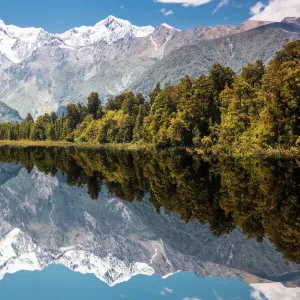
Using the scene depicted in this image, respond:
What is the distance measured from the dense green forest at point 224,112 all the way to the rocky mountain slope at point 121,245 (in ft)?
131

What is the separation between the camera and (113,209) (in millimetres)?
24297

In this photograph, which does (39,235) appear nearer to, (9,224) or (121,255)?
(9,224)

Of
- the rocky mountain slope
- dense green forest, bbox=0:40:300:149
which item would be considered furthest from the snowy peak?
dense green forest, bbox=0:40:300:149

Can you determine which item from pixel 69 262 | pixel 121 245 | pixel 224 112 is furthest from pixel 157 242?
pixel 224 112

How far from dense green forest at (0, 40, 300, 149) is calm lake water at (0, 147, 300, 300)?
1178 inches

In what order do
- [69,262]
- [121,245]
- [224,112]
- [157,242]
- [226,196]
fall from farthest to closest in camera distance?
1. [224,112]
2. [226,196]
3. [157,242]
4. [121,245]
5. [69,262]

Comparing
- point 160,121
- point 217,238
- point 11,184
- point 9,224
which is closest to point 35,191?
point 11,184

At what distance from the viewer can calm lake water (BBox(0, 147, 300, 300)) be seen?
12.8 metres

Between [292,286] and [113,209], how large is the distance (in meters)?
14.0

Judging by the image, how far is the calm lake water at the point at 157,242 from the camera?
12.8 metres

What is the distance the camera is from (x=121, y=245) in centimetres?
1814

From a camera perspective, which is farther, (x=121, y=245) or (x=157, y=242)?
(x=157, y=242)

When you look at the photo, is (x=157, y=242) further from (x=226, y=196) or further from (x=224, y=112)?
(x=224, y=112)

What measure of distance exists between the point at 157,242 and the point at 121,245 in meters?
1.69
